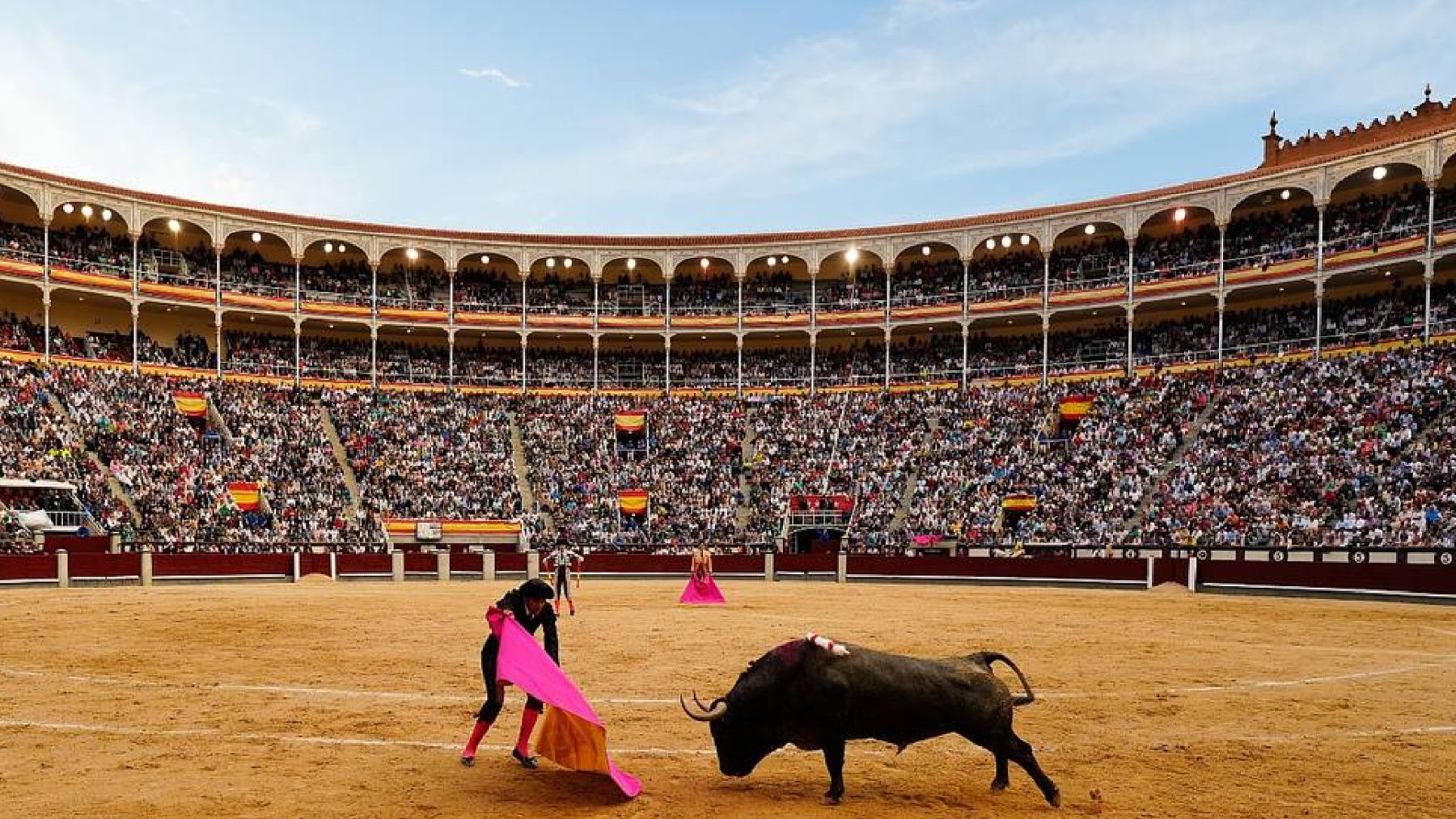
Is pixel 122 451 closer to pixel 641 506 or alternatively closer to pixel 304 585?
pixel 304 585

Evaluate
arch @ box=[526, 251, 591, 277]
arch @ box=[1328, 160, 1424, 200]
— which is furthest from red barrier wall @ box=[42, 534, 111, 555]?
arch @ box=[1328, 160, 1424, 200]

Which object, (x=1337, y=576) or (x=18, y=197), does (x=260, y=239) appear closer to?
(x=18, y=197)

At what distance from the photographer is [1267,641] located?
49.4 feet

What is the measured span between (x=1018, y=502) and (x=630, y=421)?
1671cm

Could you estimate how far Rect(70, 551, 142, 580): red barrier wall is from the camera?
26792 mm

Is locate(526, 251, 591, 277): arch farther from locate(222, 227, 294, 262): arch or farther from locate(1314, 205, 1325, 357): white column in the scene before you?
locate(1314, 205, 1325, 357): white column

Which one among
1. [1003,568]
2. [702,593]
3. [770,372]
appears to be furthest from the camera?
[770,372]

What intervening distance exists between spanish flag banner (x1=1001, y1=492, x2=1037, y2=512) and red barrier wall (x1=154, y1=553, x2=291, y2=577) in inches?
921

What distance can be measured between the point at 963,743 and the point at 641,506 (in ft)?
101


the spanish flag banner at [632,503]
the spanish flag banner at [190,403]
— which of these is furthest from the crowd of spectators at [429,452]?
the spanish flag banner at [190,403]

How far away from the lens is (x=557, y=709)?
6934 millimetres

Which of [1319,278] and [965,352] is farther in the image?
[965,352]

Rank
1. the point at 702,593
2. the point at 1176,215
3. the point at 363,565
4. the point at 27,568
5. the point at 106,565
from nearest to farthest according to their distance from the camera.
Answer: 1. the point at 702,593
2. the point at 27,568
3. the point at 106,565
4. the point at 363,565
5. the point at 1176,215

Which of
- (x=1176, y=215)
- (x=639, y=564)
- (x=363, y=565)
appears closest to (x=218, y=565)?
(x=363, y=565)
